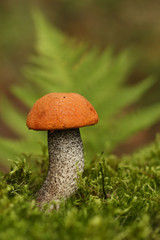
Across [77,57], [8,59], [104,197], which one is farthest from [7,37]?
[104,197]

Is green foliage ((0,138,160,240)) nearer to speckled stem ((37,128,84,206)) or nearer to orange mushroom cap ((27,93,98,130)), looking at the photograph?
speckled stem ((37,128,84,206))

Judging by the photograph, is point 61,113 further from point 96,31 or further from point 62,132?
point 96,31

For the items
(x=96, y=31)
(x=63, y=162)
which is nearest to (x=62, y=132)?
(x=63, y=162)

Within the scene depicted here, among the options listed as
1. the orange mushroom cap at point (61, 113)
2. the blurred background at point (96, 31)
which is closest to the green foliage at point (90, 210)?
the orange mushroom cap at point (61, 113)

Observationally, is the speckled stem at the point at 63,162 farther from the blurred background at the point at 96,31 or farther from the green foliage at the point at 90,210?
the blurred background at the point at 96,31

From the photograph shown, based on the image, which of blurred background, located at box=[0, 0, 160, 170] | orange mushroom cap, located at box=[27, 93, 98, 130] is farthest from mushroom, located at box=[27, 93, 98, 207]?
blurred background, located at box=[0, 0, 160, 170]
